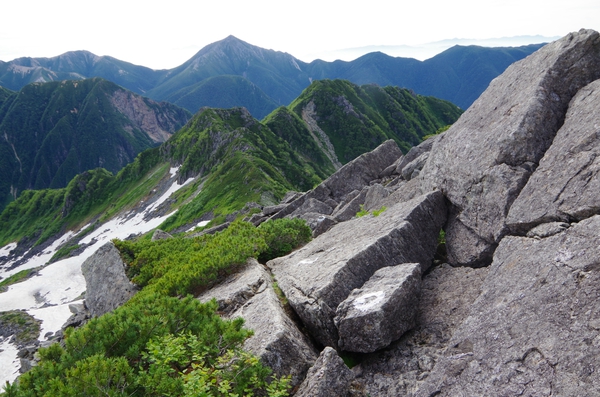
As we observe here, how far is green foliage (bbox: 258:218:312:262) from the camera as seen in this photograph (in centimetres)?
1948

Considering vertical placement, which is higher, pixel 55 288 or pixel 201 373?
pixel 201 373

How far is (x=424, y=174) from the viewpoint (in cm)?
1747

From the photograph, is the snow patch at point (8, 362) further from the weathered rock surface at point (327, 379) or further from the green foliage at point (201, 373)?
the weathered rock surface at point (327, 379)

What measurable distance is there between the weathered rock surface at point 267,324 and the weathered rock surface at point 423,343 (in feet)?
5.60

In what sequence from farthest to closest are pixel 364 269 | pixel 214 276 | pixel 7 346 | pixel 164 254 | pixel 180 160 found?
pixel 180 160
pixel 7 346
pixel 164 254
pixel 214 276
pixel 364 269

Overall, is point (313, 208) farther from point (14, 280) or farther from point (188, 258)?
point (14, 280)

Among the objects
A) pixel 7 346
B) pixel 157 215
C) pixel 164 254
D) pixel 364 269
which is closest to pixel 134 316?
pixel 364 269

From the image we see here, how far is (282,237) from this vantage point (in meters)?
20.0

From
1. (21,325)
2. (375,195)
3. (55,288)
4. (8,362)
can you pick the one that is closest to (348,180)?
(375,195)

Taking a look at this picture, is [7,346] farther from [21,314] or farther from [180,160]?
[180,160]

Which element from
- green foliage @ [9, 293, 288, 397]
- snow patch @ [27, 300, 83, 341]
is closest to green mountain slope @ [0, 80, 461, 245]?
snow patch @ [27, 300, 83, 341]

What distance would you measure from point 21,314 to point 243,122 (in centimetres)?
9307

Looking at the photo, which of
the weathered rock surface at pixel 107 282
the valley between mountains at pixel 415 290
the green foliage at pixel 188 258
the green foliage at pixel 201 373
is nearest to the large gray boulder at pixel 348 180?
the valley between mountains at pixel 415 290

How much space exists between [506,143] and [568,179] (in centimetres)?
308
